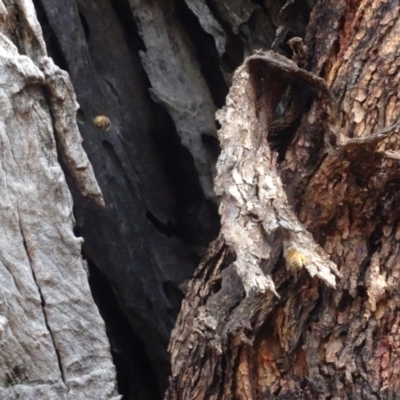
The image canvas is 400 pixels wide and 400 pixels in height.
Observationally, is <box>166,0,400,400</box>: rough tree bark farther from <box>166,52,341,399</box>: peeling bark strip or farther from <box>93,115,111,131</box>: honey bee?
<box>93,115,111,131</box>: honey bee

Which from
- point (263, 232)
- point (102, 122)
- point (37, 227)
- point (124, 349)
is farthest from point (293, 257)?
point (124, 349)

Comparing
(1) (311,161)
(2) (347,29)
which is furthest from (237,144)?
(2) (347,29)

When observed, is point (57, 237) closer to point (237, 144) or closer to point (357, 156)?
point (237, 144)

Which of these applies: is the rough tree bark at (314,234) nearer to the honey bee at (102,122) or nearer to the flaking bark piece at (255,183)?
the flaking bark piece at (255,183)

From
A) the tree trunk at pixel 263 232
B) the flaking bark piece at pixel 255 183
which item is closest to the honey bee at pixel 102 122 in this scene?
the tree trunk at pixel 263 232

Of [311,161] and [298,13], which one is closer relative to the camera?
[311,161]

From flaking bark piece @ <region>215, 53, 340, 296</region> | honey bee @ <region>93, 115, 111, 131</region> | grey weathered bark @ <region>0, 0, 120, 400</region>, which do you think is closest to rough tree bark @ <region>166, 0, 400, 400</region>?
flaking bark piece @ <region>215, 53, 340, 296</region>
